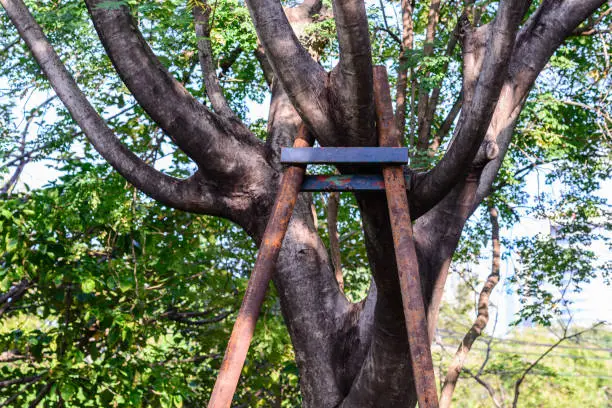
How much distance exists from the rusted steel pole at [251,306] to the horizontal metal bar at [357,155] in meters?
0.17

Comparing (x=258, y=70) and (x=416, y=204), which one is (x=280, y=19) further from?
(x=258, y=70)

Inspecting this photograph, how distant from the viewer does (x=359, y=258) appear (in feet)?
25.8

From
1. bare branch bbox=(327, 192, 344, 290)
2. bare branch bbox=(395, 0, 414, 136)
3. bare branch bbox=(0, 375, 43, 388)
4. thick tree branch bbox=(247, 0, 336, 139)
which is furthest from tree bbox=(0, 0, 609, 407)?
bare branch bbox=(0, 375, 43, 388)

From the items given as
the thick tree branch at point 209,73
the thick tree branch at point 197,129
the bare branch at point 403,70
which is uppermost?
the bare branch at point 403,70

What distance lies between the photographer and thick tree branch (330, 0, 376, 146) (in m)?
2.85

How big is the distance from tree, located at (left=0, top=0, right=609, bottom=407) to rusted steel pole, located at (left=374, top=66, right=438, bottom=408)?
17 cm

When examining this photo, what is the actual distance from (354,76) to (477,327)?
539 cm

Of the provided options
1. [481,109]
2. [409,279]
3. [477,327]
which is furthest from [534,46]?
[477,327]

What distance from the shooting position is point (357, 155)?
311 centimetres

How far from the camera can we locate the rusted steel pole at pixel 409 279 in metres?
2.81

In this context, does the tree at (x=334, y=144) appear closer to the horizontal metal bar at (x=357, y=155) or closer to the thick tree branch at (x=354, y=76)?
the thick tree branch at (x=354, y=76)

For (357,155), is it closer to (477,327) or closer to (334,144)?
(334,144)

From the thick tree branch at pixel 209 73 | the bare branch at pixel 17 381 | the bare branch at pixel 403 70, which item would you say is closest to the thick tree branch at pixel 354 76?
the thick tree branch at pixel 209 73

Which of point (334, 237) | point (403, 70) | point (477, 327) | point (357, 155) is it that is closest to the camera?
point (357, 155)
